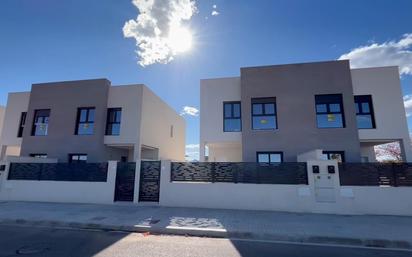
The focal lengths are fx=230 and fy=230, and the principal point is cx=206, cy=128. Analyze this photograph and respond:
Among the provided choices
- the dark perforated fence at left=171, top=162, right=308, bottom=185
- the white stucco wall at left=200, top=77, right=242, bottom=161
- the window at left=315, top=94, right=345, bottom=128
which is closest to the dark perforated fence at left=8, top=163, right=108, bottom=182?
the dark perforated fence at left=171, top=162, right=308, bottom=185

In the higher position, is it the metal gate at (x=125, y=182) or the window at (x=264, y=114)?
the window at (x=264, y=114)

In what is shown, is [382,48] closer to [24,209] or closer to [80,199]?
[80,199]

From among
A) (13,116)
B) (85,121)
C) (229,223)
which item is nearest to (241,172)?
(229,223)

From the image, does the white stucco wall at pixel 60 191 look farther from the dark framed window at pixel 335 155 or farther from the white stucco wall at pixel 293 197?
the dark framed window at pixel 335 155

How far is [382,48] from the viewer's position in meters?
13.4

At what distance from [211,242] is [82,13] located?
35.2 feet

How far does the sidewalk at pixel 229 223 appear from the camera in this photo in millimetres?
6004

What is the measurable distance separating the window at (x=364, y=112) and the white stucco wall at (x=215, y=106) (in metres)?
6.44

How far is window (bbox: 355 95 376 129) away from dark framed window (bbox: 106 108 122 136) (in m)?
14.4

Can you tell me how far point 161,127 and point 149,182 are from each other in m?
9.20

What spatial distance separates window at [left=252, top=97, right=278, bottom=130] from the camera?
12.7m

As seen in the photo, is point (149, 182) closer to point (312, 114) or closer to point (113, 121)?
point (113, 121)

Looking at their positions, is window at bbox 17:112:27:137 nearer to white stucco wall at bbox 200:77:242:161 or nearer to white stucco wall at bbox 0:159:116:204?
white stucco wall at bbox 0:159:116:204

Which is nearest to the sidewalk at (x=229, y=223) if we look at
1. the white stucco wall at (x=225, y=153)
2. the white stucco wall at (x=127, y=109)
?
the white stucco wall at (x=127, y=109)
